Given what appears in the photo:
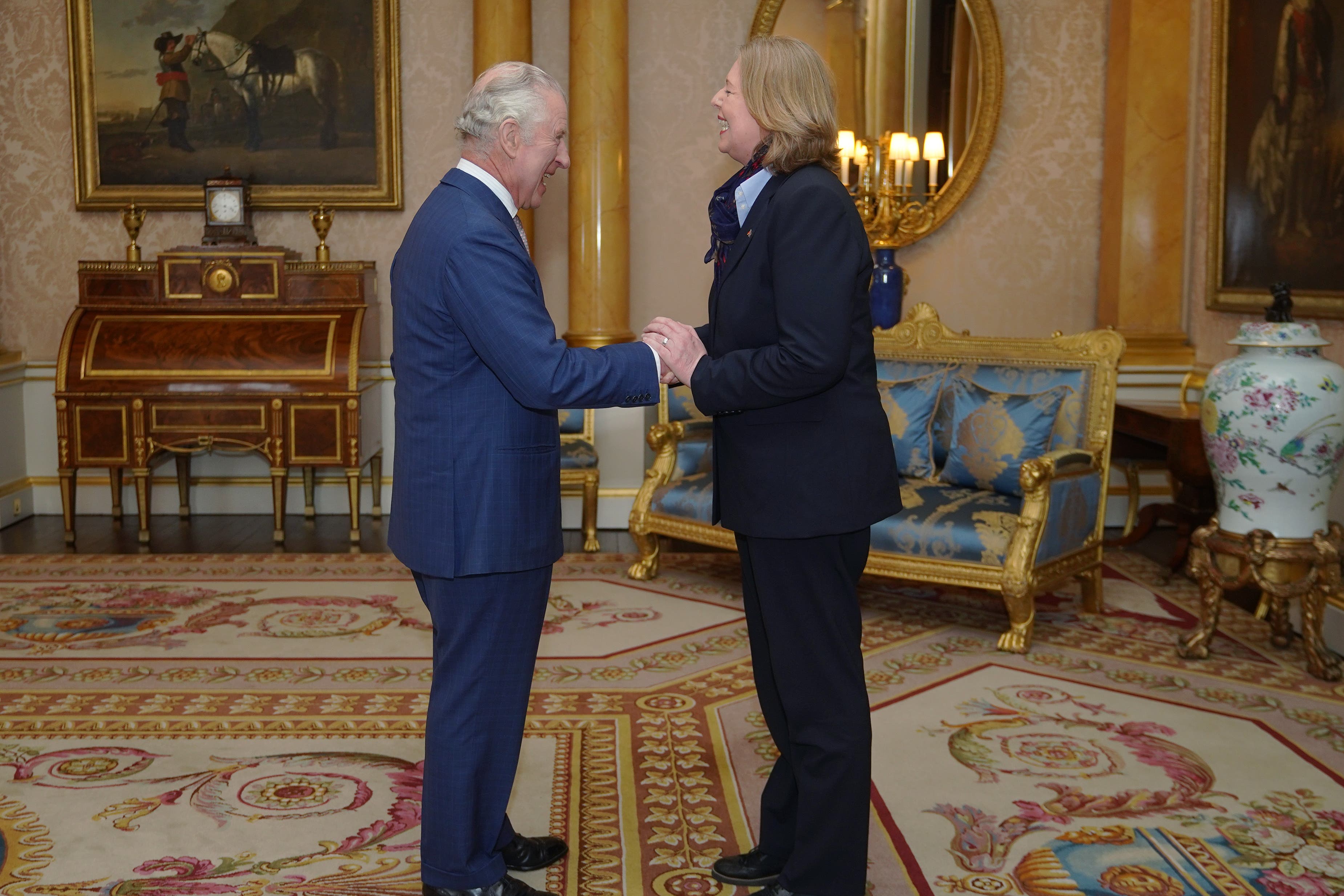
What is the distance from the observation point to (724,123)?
2.17 metres

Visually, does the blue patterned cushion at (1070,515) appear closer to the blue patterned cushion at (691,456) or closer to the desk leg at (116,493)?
the blue patterned cushion at (691,456)

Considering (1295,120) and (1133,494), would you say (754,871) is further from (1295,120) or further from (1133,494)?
(1133,494)

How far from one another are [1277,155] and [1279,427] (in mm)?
1944

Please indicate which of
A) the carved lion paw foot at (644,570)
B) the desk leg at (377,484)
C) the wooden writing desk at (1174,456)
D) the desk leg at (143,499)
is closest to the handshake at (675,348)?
the carved lion paw foot at (644,570)

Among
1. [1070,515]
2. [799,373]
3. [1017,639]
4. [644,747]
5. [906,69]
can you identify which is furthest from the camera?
[906,69]

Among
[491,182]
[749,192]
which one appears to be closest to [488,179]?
[491,182]

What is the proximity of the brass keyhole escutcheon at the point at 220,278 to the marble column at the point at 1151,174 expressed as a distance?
184 inches

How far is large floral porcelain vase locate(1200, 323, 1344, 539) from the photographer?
383 cm

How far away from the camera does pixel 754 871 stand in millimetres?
2479

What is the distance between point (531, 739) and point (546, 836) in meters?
0.67

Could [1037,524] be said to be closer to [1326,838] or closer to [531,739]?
[1326,838]

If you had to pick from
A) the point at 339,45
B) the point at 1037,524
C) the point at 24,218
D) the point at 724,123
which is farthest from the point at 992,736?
the point at 24,218

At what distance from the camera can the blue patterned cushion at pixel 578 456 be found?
5996mm

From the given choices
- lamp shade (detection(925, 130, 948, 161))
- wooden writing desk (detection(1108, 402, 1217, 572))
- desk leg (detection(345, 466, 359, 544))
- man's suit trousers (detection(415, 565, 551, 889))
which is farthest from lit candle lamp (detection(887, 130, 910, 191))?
man's suit trousers (detection(415, 565, 551, 889))
